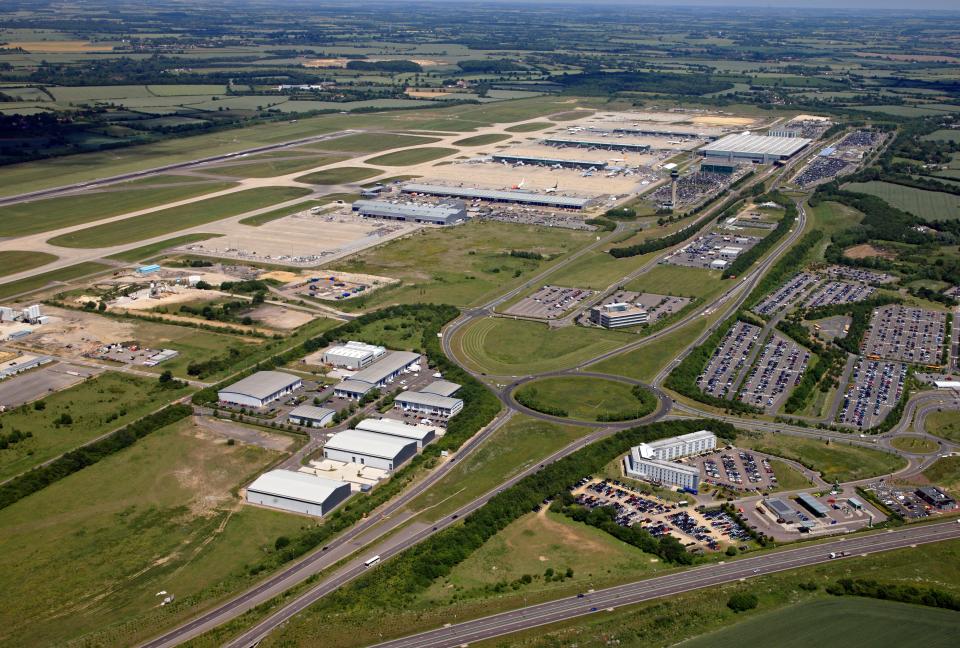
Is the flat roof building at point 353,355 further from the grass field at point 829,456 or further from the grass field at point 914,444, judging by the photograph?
the grass field at point 914,444

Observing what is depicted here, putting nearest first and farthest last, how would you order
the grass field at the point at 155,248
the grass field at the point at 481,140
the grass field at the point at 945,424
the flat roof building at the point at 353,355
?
the grass field at the point at 945,424, the flat roof building at the point at 353,355, the grass field at the point at 155,248, the grass field at the point at 481,140

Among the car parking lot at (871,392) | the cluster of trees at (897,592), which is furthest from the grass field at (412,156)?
the cluster of trees at (897,592)

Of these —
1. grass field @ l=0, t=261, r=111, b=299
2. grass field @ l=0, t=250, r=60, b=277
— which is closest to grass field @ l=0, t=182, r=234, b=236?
grass field @ l=0, t=250, r=60, b=277

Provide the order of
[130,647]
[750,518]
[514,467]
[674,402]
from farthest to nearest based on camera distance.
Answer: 1. [674,402]
2. [514,467]
3. [750,518]
4. [130,647]

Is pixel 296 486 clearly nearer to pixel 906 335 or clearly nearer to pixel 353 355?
pixel 353 355

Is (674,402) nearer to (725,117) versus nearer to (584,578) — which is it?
(584,578)

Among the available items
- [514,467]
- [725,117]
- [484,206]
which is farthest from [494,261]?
[725,117]
